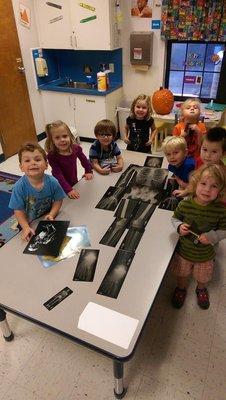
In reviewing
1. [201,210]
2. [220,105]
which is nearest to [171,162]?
[201,210]

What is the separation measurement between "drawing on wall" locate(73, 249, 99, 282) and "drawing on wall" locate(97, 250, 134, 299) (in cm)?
7

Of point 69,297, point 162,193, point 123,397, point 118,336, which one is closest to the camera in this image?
point 118,336

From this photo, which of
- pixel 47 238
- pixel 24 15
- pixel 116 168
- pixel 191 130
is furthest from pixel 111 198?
pixel 24 15

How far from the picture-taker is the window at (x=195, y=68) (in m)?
3.48

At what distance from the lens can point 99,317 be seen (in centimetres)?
106

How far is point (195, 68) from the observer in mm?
3770

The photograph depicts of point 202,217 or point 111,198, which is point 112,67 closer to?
point 111,198

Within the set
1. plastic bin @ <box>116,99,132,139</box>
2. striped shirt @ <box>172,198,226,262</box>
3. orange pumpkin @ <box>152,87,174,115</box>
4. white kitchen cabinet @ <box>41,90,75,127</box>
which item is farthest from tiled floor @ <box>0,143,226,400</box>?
white kitchen cabinet @ <box>41,90,75,127</box>

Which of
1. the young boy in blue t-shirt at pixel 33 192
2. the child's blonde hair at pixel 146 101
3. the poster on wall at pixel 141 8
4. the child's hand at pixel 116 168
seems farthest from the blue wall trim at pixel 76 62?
the young boy in blue t-shirt at pixel 33 192

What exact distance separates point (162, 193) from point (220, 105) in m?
2.27

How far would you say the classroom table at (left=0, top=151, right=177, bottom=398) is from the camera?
1026mm

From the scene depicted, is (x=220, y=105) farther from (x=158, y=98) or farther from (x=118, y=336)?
(x=118, y=336)

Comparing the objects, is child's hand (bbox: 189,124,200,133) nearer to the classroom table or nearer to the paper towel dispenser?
the classroom table

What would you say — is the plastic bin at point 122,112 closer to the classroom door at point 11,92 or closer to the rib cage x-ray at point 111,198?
the classroom door at point 11,92
